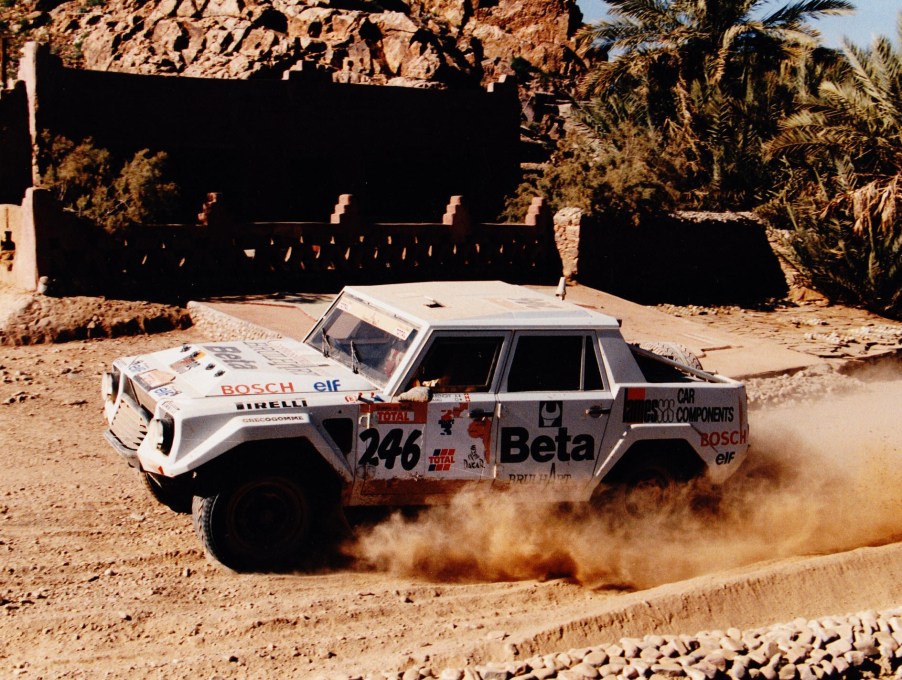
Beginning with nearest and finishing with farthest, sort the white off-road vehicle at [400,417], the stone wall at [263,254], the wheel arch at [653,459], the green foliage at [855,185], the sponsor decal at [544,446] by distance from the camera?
the white off-road vehicle at [400,417] → the sponsor decal at [544,446] → the wheel arch at [653,459] → the stone wall at [263,254] → the green foliage at [855,185]

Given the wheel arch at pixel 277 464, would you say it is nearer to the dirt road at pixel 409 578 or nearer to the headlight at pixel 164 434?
the headlight at pixel 164 434

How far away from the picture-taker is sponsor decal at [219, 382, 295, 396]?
659 centimetres

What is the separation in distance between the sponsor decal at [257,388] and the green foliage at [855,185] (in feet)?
51.8

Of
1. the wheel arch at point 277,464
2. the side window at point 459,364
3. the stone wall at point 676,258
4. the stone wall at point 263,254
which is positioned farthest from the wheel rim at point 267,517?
the stone wall at point 676,258

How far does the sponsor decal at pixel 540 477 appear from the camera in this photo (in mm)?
7246

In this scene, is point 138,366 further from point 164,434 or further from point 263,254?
point 263,254

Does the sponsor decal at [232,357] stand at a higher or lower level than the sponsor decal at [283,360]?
higher

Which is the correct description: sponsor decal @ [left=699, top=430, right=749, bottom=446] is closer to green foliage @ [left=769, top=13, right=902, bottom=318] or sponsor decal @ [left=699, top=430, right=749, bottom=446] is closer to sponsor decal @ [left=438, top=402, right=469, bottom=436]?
sponsor decal @ [left=438, top=402, right=469, bottom=436]

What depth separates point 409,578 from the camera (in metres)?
6.99

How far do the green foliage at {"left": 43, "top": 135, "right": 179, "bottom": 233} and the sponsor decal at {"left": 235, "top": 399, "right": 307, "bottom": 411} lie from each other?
30.5 ft

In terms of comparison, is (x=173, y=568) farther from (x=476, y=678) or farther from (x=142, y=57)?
(x=142, y=57)

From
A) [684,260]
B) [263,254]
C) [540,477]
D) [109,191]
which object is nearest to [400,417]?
[540,477]

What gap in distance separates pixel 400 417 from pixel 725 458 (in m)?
2.68

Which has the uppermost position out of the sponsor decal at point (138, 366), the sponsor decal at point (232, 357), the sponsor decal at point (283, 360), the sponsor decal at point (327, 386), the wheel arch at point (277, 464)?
the sponsor decal at point (232, 357)
